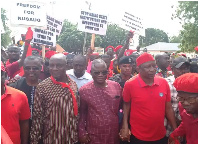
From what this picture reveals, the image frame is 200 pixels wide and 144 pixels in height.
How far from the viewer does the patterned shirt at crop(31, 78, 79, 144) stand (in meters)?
3.29

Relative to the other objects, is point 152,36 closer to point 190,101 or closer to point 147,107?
point 147,107

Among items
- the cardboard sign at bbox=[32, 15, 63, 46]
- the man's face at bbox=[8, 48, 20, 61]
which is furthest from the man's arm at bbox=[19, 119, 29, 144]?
the cardboard sign at bbox=[32, 15, 63, 46]

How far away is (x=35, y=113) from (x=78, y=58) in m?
1.79

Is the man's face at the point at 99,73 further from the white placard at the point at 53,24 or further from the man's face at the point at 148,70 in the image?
the white placard at the point at 53,24

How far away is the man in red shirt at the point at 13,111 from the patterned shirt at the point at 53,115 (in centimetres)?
28

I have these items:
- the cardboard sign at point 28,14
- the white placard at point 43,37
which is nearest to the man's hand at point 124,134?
the cardboard sign at point 28,14

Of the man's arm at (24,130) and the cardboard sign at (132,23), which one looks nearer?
the man's arm at (24,130)

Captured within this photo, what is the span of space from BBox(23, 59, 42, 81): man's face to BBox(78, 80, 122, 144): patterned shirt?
666 mm

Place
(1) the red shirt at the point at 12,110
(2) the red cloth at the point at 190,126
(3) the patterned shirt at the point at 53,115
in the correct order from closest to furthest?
(2) the red cloth at the point at 190,126, (1) the red shirt at the point at 12,110, (3) the patterned shirt at the point at 53,115

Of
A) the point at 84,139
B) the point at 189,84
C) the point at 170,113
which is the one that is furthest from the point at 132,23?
the point at 189,84

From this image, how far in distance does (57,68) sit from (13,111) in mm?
926

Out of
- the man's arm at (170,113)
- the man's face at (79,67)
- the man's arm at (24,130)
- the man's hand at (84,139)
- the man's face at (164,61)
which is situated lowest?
the man's hand at (84,139)

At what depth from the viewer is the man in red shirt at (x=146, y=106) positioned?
11.3 ft

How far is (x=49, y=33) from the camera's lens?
616cm
